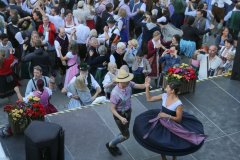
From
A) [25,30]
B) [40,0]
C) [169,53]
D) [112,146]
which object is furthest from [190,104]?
[40,0]

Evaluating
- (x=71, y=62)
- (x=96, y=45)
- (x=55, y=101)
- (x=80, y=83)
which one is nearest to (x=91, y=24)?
(x=96, y=45)

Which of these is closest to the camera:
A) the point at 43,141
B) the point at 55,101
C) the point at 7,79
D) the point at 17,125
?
the point at 43,141

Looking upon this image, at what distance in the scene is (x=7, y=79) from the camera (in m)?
11.0

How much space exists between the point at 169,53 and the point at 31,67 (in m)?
3.26

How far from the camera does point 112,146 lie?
27.9ft

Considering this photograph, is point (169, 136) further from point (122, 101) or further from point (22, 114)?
point (22, 114)

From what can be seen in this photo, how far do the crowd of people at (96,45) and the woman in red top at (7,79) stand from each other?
2cm

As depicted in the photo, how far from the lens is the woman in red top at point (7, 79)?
10834 millimetres

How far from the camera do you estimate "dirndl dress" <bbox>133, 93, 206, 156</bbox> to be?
7.38m

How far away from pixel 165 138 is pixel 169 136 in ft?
0.23

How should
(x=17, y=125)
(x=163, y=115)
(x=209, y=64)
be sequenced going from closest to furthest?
(x=163, y=115) → (x=17, y=125) → (x=209, y=64)

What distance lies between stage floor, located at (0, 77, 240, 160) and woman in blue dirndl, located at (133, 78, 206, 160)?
3.42 ft

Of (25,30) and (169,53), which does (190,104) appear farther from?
(25,30)

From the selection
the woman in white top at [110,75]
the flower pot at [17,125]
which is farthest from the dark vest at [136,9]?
the flower pot at [17,125]
